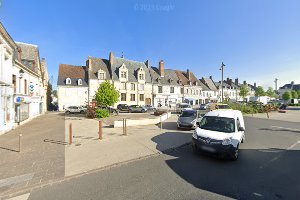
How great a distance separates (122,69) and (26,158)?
29.7 m

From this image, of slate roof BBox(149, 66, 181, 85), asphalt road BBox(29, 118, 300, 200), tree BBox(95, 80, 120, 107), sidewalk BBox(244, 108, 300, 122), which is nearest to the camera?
asphalt road BBox(29, 118, 300, 200)

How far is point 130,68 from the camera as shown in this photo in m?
37.2

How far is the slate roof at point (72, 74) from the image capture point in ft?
99.7

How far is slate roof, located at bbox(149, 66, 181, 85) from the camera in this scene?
129 ft

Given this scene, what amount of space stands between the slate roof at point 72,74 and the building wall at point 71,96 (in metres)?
1.02

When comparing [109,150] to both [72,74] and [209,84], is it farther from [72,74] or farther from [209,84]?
[209,84]

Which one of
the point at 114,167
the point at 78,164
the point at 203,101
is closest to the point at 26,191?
the point at 78,164

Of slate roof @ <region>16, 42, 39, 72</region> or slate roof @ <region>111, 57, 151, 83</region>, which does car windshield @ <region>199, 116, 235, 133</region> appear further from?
slate roof @ <region>111, 57, 151, 83</region>

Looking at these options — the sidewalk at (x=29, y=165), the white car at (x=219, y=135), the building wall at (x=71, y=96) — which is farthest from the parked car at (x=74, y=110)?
the white car at (x=219, y=135)

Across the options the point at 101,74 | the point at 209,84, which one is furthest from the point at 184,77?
the point at 101,74

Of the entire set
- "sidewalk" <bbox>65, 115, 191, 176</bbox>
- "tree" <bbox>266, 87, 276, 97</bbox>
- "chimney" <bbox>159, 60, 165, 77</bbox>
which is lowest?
"sidewalk" <bbox>65, 115, 191, 176</bbox>

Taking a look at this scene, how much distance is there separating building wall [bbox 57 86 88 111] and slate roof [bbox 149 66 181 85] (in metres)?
16.5

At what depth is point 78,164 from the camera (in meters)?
5.43

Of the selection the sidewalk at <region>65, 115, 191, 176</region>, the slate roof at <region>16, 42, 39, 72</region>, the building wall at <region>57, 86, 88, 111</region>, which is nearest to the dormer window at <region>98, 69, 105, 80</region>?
the building wall at <region>57, 86, 88, 111</region>
